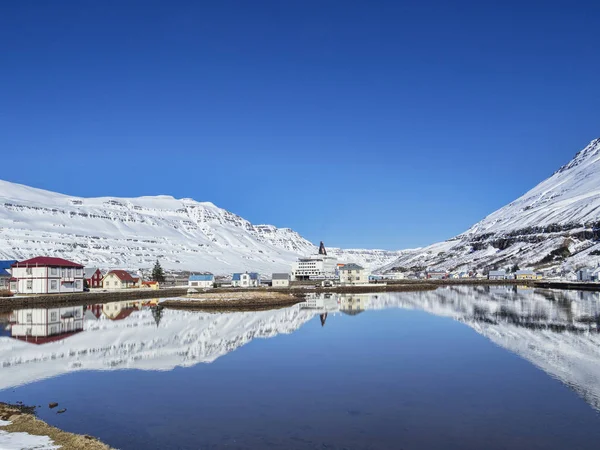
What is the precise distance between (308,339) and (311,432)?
67.9 feet

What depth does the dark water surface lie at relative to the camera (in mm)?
15680

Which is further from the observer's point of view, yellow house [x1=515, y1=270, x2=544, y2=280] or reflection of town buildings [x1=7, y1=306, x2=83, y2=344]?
yellow house [x1=515, y1=270, x2=544, y2=280]

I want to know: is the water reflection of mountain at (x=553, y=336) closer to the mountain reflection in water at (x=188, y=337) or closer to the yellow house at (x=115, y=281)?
the mountain reflection in water at (x=188, y=337)

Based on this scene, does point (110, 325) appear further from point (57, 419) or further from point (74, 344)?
point (57, 419)

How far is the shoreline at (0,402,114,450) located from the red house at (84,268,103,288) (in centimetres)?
9226

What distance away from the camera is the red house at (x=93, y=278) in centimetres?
10381

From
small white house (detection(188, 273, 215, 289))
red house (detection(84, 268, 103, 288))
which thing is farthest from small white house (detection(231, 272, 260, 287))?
red house (detection(84, 268, 103, 288))

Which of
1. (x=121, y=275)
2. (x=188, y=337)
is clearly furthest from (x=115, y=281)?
(x=188, y=337)

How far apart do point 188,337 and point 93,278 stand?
251ft

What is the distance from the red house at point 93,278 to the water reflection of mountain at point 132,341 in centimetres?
5001

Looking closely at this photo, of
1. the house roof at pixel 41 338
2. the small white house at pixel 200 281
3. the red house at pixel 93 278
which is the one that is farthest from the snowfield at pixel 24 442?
Result: the small white house at pixel 200 281

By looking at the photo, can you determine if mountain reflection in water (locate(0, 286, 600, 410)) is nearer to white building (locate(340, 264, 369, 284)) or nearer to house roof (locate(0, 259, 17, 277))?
house roof (locate(0, 259, 17, 277))

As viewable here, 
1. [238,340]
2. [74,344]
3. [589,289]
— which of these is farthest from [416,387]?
[589,289]

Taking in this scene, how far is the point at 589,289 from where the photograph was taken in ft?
356
